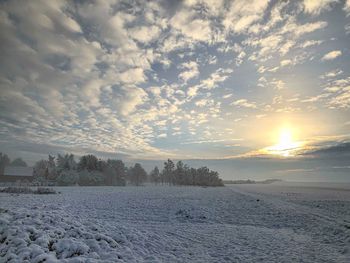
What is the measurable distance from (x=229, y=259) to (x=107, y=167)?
117 meters

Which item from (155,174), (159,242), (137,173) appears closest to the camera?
(159,242)

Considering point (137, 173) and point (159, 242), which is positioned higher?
point (137, 173)

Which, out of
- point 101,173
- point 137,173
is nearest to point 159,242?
point 101,173

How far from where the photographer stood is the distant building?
9988cm

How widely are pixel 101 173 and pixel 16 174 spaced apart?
1383 inches

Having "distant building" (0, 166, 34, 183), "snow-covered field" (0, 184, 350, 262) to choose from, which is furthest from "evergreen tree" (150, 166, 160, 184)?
"snow-covered field" (0, 184, 350, 262)

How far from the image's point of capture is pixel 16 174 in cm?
10475

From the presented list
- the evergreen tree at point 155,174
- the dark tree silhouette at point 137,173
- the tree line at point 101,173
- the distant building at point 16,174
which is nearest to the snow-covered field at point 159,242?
the tree line at point 101,173

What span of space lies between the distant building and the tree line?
3.49 metres

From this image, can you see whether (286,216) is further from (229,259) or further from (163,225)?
(229,259)

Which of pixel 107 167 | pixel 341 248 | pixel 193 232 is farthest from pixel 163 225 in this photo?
pixel 107 167

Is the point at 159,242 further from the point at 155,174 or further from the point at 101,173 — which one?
the point at 155,174

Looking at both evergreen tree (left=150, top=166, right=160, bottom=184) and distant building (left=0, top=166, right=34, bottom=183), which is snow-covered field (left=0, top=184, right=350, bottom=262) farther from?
evergreen tree (left=150, top=166, right=160, bottom=184)

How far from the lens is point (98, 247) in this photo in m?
11.2
